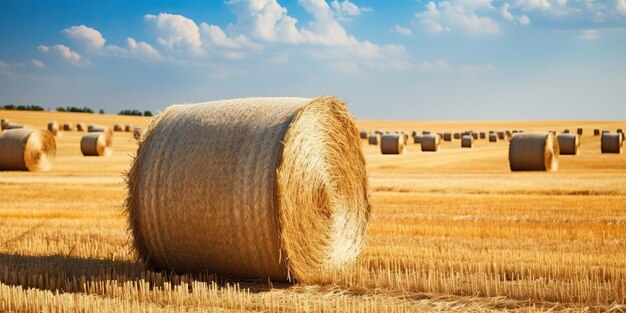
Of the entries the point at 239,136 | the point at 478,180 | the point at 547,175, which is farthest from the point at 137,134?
the point at 547,175

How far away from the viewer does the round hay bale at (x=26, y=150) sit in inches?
1078

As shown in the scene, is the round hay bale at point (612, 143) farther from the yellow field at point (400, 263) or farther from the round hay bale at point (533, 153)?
the yellow field at point (400, 263)

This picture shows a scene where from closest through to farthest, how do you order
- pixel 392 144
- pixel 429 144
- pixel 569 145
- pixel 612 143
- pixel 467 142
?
pixel 569 145, pixel 612 143, pixel 392 144, pixel 429 144, pixel 467 142

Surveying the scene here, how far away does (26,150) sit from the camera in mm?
27438

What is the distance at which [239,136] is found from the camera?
7.95 m

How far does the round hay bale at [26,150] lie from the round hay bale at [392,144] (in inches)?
706

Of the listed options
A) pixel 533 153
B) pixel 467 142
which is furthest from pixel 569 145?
pixel 467 142

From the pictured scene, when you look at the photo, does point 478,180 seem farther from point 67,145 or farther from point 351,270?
point 67,145

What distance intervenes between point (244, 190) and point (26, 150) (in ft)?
71.9

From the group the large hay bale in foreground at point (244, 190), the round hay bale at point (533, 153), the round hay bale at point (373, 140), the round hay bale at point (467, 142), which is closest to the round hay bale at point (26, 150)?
the round hay bale at point (533, 153)

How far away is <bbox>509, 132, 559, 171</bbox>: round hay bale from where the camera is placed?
1050 inches

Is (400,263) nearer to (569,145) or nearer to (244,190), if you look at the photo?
(244,190)

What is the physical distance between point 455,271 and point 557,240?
2904 millimetres

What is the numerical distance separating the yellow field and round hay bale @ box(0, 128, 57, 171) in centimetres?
1022
